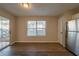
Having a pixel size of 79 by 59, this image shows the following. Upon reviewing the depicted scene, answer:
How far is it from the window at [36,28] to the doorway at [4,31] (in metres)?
2.55

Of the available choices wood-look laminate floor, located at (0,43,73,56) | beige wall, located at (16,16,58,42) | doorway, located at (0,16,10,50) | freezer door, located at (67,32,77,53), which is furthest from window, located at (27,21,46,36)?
freezer door, located at (67,32,77,53)

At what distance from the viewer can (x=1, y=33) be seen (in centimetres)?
723

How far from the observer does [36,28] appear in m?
11.0

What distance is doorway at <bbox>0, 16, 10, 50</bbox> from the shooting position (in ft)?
23.9

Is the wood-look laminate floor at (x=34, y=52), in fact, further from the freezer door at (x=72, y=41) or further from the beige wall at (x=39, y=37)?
the beige wall at (x=39, y=37)

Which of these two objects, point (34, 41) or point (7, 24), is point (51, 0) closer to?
point (7, 24)

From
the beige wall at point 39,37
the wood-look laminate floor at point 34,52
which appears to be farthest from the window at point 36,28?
the wood-look laminate floor at point 34,52

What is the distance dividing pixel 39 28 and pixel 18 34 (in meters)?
1.73

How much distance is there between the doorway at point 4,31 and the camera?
7.27 m

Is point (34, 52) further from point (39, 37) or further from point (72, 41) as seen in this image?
point (39, 37)

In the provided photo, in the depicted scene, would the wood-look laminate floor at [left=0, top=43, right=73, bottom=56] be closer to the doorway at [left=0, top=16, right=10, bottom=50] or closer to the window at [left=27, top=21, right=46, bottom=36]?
the doorway at [left=0, top=16, right=10, bottom=50]

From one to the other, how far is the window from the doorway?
2546 millimetres

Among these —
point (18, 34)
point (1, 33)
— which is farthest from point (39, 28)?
point (1, 33)

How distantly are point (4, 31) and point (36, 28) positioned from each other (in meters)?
3.63
